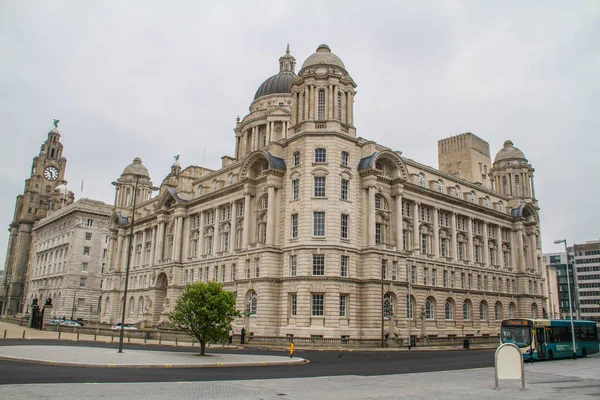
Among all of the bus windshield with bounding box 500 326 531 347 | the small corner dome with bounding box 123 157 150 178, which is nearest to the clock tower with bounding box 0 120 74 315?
the small corner dome with bounding box 123 157 150 178

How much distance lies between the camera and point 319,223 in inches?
2036

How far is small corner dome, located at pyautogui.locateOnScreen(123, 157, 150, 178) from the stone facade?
14.8 meters

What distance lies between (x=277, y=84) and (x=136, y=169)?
32.0 meters

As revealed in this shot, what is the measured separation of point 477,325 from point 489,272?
28.7ft

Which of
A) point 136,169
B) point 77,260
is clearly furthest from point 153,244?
point 77,260

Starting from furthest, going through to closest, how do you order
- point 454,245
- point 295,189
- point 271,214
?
point 454,245
point 271,214
point 295,189

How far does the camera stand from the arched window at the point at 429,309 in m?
60.5

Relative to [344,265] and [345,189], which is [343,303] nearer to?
[344,265]

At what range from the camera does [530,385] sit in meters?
20.0

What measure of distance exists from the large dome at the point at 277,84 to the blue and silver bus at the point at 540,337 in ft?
213

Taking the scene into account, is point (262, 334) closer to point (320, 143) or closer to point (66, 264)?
point (320, 143)

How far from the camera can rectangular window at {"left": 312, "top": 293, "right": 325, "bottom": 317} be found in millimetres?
49531

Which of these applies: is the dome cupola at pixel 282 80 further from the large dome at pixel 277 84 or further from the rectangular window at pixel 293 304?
the rectangular window at pixel 293 304

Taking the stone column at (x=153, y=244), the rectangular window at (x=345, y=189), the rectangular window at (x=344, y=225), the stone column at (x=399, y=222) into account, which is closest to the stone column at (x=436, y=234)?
the stone column at (x=399, y=222)
